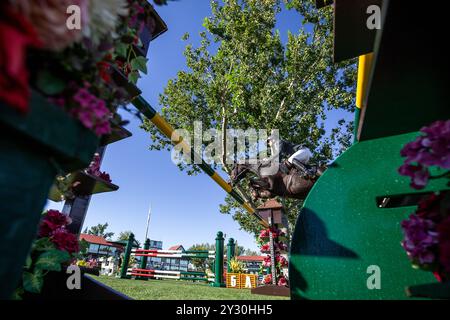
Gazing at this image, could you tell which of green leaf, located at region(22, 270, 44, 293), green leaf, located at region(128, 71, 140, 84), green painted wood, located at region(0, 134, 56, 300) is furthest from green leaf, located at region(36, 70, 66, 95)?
green leaf, located at region(22, 270, 44, 293)

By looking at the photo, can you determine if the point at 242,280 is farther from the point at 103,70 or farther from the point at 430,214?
the point at 103,70

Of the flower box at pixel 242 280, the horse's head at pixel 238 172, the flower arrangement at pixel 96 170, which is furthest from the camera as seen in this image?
the flower box at pixel 242 280

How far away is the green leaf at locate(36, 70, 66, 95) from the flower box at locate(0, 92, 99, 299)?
49 millimetres

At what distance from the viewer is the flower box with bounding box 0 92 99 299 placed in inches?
16.5

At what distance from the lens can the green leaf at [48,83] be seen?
0.50 metres

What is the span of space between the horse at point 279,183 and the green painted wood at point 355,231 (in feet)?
12.8

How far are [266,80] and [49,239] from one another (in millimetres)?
13470

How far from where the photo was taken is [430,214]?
799mm

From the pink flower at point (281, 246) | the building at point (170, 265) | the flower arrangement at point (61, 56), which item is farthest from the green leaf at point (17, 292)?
the building at point (170, 265)

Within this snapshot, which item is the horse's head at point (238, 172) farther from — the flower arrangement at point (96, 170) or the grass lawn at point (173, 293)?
the flower arrangement at point (96, 170)

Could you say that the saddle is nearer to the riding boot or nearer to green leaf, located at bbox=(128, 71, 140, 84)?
the riding boot

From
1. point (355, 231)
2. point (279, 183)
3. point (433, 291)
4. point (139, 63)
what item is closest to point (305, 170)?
point (279, 183)

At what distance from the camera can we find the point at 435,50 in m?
0.80
